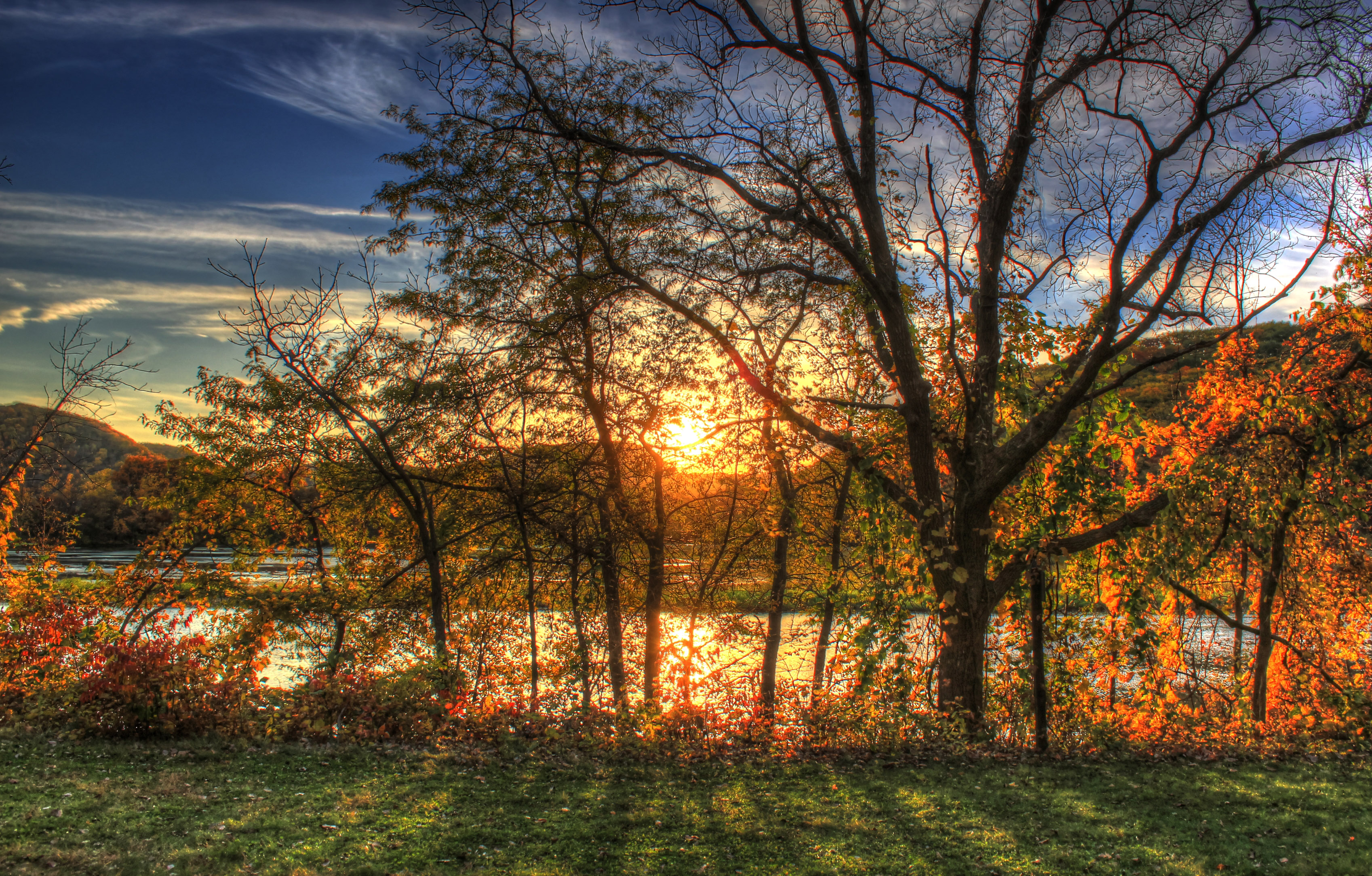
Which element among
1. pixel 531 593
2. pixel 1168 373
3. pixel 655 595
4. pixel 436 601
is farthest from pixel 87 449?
pixel 1168 373

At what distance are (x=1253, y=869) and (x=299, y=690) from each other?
9.06 meters

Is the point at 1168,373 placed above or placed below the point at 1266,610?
above

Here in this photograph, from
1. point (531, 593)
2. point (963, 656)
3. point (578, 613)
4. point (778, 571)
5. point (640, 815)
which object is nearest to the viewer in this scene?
point (640, 815)

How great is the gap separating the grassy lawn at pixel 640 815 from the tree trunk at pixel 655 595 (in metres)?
4.65

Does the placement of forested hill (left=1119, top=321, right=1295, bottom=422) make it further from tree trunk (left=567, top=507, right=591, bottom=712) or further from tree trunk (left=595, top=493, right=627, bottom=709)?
tree trunk (left=567, top=507, right=591, bottom=712)

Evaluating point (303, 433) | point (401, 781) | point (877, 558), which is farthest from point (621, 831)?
point (303, 433)

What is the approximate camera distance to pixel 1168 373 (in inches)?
471

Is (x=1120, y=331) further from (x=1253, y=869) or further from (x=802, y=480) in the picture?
(x=802, y=480)

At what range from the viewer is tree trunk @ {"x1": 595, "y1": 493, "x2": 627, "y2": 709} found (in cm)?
1126

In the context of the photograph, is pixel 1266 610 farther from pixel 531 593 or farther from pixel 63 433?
pixel 63 433

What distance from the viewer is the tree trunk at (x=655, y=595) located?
11.8 meters

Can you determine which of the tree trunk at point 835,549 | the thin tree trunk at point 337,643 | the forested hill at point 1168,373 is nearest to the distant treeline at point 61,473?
the thin tree trunk at point 337,643

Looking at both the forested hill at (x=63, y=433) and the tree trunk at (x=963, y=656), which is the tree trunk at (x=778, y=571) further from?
the forested hill at (x=63, y=433)

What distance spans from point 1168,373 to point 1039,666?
266 inches
